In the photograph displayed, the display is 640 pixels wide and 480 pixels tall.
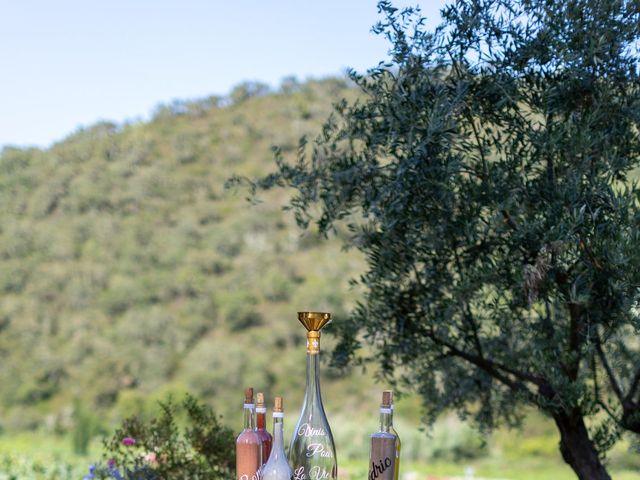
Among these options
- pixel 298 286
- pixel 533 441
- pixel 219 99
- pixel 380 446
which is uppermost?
pixel 219 99

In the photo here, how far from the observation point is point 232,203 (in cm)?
3759

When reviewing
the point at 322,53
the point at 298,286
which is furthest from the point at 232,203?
the point at 322,53

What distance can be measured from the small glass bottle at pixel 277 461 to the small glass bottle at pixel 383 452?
301 millimetres

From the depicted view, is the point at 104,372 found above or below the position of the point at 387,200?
above

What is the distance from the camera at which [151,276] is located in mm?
34281

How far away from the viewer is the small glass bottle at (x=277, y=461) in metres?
2.89

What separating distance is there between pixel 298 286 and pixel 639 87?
96.0 feet

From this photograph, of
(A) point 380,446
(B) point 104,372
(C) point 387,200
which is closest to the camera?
(A) point 380,446

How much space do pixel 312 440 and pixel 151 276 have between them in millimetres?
31966

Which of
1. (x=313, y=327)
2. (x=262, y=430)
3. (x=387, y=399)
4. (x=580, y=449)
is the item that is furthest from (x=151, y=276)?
(x=387, y=399)

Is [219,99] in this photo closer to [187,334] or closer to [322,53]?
[322,53]

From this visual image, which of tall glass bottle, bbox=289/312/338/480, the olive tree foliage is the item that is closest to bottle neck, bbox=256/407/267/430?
tall glass bottle, bbox=289/312/338/480

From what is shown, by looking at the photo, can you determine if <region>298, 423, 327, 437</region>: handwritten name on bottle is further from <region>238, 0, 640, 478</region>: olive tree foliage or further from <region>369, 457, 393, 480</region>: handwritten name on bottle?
<region>238, 0, 640, 478</region>: olive tree foliage

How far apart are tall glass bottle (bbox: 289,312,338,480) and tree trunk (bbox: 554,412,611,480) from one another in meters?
1.80
